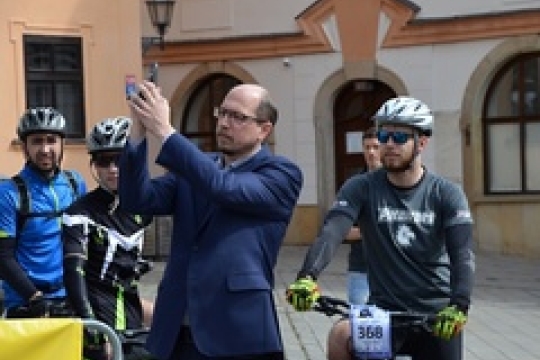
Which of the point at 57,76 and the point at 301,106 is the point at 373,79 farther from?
the point at 57,76

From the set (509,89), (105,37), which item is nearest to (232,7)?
(105,37)

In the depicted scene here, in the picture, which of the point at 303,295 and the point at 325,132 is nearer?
the point at 303,295

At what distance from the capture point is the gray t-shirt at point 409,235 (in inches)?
173

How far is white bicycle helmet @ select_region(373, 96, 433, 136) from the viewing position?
4.44 meters

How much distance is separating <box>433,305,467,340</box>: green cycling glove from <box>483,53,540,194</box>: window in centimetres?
1522

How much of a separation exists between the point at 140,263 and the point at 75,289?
1.32 ft

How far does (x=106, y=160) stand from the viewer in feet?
16.0

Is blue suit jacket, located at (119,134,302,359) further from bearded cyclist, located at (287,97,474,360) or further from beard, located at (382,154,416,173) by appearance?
beard, located at (382,154,416,173)

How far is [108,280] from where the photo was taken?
479cm

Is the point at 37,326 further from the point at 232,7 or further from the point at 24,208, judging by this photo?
the point at 232,7

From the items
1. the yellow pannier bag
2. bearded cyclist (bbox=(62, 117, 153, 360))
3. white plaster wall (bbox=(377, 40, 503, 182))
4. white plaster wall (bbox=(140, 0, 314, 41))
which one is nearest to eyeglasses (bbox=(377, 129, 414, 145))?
bearded cyclist (bbox=(62, 117, 153, 360))

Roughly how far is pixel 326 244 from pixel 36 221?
5.17 feet

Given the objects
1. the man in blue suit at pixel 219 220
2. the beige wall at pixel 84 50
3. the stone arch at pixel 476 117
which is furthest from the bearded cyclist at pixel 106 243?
the stone arch at pixel 476 117

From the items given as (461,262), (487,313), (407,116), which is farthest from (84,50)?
(461,262)
